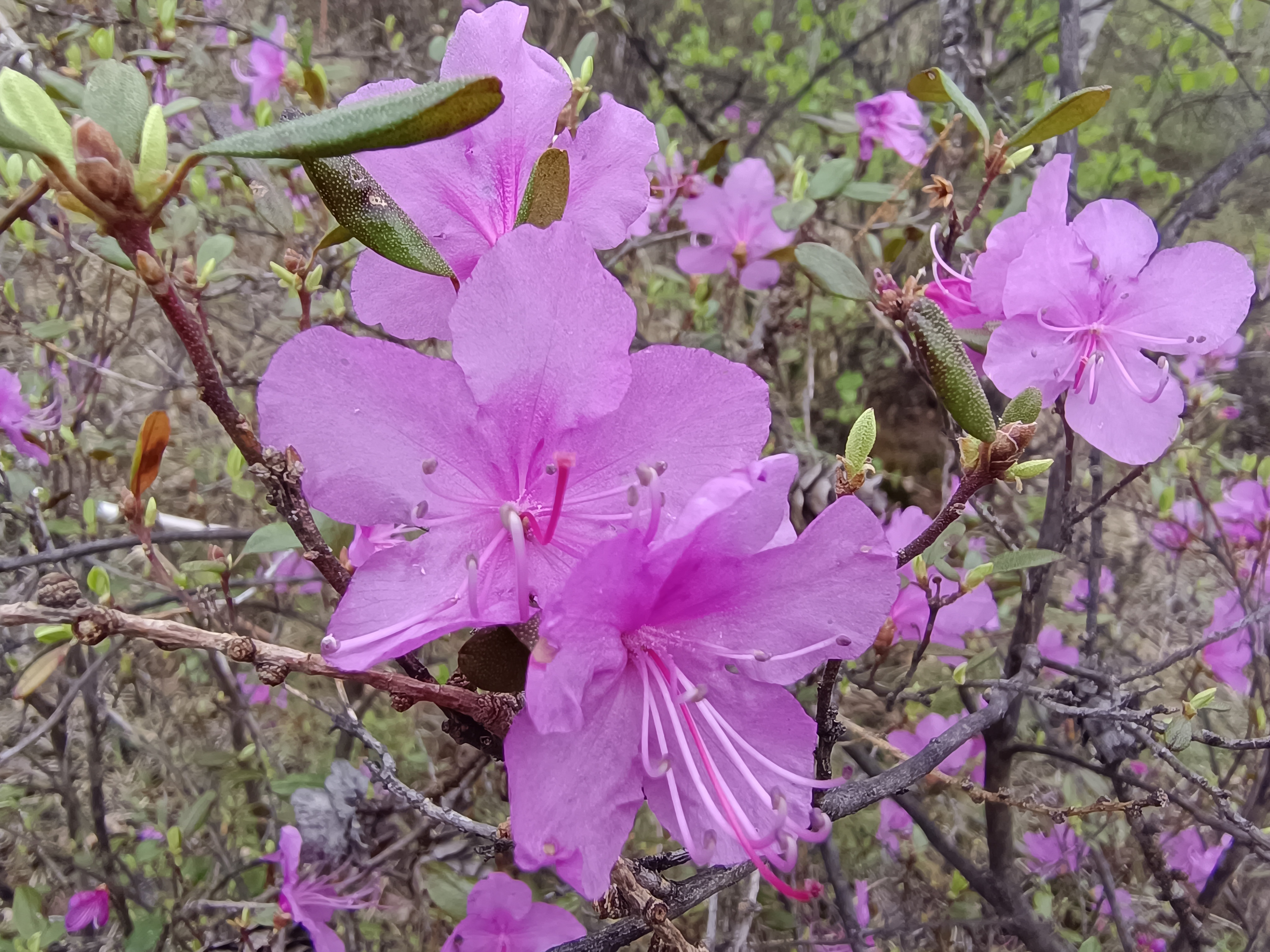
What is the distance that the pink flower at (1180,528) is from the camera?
190 cm

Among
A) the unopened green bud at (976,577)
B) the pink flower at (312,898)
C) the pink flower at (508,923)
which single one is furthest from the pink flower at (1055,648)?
the pink flower at (312,898)

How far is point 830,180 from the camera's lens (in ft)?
5.39

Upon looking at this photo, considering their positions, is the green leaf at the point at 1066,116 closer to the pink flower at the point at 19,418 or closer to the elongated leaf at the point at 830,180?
the elongated leaf at the point at 830,180

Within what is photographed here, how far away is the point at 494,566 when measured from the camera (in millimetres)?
523

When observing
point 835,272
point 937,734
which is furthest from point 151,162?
point 937,734

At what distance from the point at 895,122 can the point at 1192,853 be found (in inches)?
71.8

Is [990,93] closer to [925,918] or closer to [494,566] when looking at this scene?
[494,566]

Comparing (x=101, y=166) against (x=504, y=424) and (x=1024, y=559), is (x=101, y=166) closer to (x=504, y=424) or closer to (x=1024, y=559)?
(x=504, y=424)

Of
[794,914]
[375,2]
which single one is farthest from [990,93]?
[375,2]

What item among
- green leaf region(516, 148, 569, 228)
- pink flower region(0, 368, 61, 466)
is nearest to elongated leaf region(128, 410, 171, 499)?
green leaf region(516, 148, 569, 228)

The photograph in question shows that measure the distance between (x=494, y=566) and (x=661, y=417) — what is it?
147mm

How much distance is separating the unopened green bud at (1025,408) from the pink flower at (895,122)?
152 centimetres

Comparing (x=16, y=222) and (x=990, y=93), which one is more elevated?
(x=990, y=93)

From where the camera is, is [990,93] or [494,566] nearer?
[494,566]
